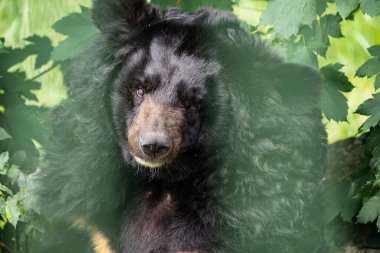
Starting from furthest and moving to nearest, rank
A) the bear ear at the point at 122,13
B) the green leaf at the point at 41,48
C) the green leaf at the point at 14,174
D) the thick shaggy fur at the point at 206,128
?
the green leaf at the point at 41,48 < the green leaf at the point at 14,174 < the bear ear at the point at 122,13 < the thick shaggy fur at the point at 206,128

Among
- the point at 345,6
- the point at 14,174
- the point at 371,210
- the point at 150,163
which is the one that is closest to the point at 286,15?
the point at 345,6

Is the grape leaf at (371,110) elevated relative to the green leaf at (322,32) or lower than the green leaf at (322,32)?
lower

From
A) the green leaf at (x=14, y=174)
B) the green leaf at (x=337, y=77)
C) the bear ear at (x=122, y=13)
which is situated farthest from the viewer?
the green leaf at (x=337, y=77)

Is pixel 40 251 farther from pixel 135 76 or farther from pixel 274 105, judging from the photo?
pixel 274 105

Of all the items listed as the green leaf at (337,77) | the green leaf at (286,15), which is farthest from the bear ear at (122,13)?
the green leaf at (337,77)

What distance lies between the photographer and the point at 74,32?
203 inches

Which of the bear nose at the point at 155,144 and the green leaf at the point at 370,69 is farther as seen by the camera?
the green leaf at the point at 370,69

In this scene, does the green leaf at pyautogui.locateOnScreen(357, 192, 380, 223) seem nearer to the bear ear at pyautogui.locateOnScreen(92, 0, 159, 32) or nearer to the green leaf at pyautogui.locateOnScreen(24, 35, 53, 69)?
the bear ear at pyautogui.locateOnScreen(92, 0, 159, 32)

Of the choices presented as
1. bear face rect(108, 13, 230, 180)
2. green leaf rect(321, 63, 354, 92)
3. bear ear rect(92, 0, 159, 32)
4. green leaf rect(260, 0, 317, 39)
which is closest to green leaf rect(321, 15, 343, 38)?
green leaf rect(321, 63, 354, 92)

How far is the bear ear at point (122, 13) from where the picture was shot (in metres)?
4.43

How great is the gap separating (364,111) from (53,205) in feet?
6.81

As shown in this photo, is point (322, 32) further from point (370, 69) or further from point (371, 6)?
point (371, 6)

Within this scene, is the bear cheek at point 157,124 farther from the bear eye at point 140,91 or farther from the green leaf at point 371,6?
the green leaf at point 371,6

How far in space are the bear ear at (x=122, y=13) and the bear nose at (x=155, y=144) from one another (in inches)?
29.4
